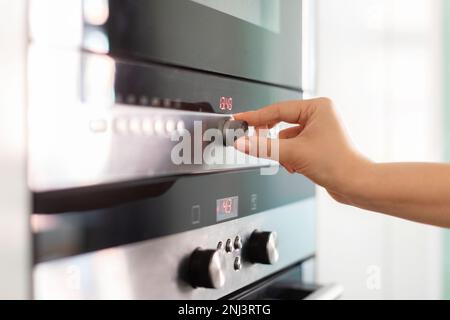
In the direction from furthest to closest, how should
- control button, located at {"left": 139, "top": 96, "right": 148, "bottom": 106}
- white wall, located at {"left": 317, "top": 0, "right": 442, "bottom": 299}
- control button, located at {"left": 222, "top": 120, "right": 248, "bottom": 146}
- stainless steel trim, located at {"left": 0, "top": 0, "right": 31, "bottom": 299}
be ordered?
white wall, located at {"left": 317, "top": 0, "right": 442, "bottom": 299} < control button, located at {"left": 222, "top": 120, "right": 248, "bottom": 146} < control button, located at {"left": 139, "top": 96, "right": 148, "bottom": 106} < stainless steel trim, located at {"left": 0, "top": 0, "right": 31, "bottom": 299}

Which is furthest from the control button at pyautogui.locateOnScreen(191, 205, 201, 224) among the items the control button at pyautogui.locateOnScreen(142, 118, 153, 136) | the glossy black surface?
the control button at pyautogui.locateOnScreen(142, 118, 153, 136)

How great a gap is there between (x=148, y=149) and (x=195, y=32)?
0.50 feet

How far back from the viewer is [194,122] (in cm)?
62

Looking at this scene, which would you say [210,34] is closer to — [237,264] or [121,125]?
[121,125]

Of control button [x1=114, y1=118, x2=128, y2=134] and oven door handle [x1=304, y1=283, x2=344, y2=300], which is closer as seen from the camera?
control button [x1=114, y1=118, x2=128, y2=134]

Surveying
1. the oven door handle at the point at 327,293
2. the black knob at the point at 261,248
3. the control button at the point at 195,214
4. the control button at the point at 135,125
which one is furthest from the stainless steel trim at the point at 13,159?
the oven door handle at the point at 327,293

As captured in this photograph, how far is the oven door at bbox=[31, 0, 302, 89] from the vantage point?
0.48 m

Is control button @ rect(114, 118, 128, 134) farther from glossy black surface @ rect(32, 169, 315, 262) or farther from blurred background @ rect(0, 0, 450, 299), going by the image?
blurred background @ rect(0, 0, 450, 299)

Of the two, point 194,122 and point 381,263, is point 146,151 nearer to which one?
point 194,122

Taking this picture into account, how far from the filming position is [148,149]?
1.81 ft

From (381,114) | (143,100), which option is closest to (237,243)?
(143,100)

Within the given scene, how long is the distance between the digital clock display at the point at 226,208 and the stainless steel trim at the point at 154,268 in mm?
11

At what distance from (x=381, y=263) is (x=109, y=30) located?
2.44 ft

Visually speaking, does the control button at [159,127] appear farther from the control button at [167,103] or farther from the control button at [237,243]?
the control button at [237,243]
